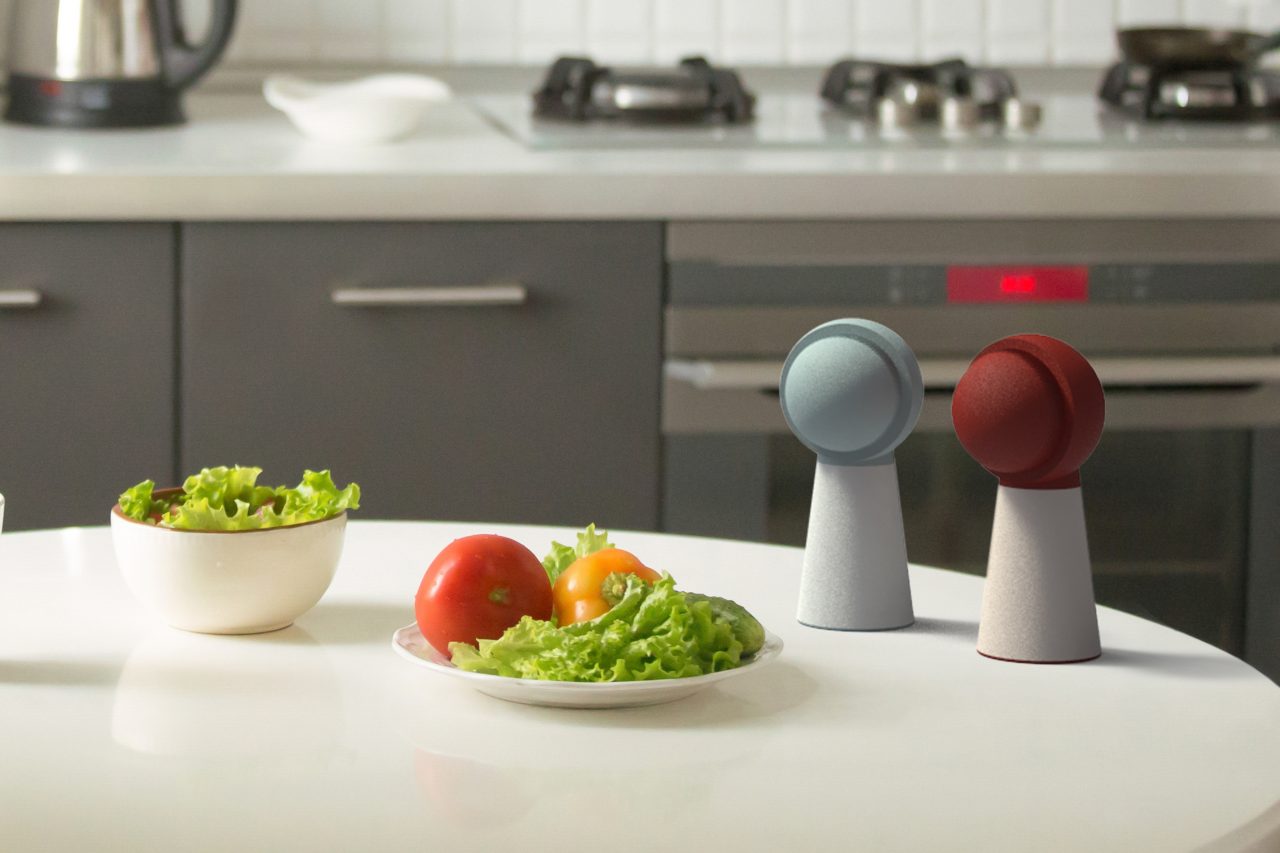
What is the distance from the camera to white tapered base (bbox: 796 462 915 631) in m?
1.00

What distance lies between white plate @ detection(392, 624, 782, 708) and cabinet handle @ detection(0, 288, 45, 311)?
114 centimetres

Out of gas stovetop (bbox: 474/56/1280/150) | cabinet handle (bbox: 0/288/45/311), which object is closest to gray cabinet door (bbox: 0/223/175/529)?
cabinet handle (bbox: 0/288/45/311)

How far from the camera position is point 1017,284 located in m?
2.03

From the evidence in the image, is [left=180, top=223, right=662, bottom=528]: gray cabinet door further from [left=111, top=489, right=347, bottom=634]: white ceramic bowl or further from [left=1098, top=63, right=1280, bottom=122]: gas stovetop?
[left=111, top=489, right=347, bottom=634]: white ceramic bowl

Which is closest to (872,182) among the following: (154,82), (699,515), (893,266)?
(893,266)

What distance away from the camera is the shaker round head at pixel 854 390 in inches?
37.9

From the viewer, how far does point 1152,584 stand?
214cm

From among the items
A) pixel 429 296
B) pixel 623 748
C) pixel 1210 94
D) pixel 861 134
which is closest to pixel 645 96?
pixel 861 134

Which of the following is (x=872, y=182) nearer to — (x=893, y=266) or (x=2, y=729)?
(x=893, y=266)

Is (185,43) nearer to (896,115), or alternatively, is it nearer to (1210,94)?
(896,115)

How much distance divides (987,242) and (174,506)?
4.05 feet

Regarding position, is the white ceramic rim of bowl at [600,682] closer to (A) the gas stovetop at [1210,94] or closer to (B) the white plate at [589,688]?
(B) the white plate at [589,688]

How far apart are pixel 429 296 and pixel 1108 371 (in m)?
0.76

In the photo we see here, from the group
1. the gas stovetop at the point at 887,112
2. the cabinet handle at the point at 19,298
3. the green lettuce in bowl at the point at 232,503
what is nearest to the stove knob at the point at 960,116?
the gas stovetop at the point at 887,112
